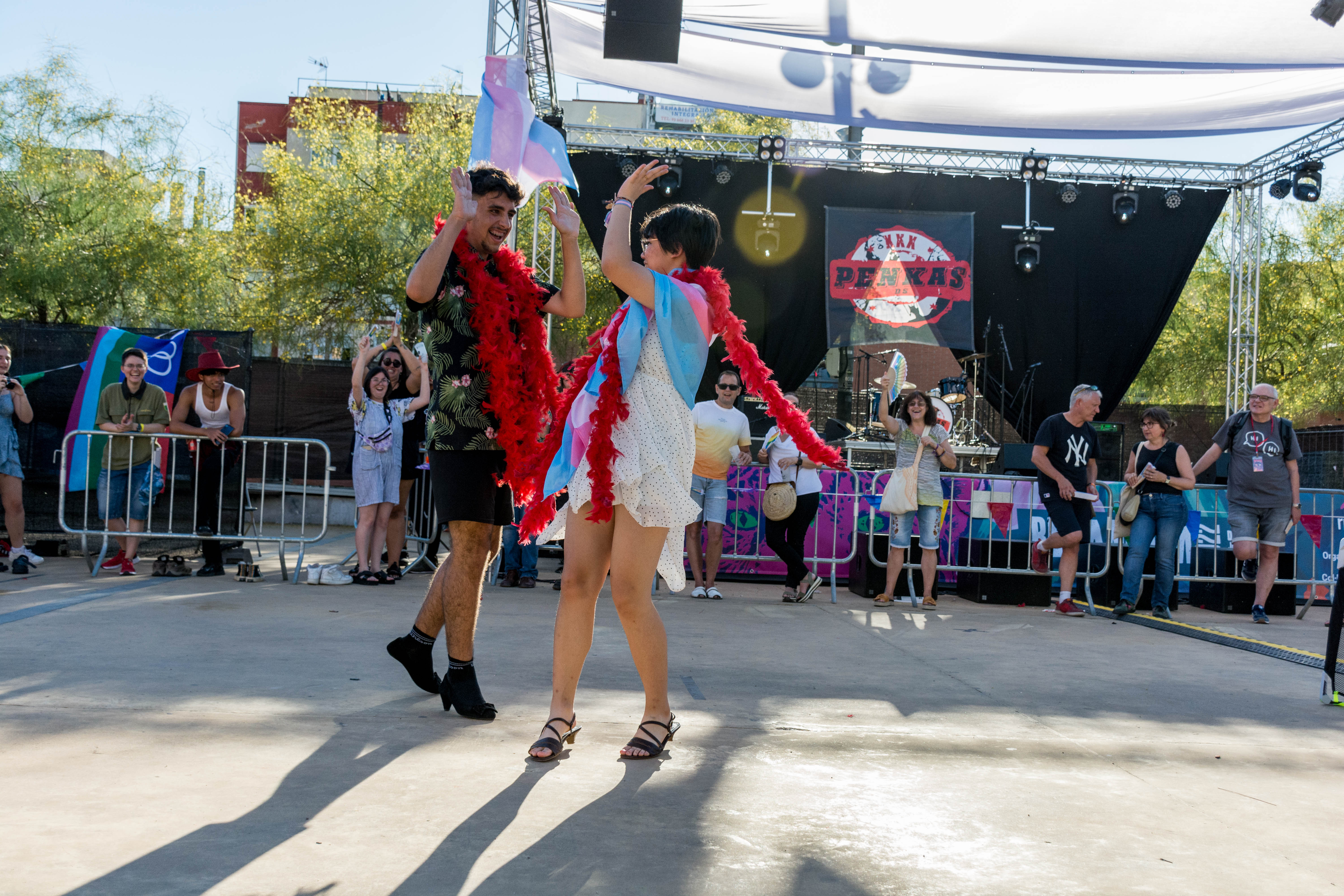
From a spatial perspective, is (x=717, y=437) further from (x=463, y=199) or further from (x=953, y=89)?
(x=953, y=89)

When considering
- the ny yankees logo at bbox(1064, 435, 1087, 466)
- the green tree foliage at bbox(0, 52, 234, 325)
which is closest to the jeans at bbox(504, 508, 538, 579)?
the ny yankees logo at bbox(1064, 435, 1087, 466)

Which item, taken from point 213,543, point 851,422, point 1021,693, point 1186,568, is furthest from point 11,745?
point 851,422

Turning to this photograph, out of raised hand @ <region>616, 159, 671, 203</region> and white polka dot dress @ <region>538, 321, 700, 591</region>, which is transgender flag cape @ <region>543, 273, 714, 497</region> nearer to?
white polka dot dress @ <region>538, 321, 700, 591</region>

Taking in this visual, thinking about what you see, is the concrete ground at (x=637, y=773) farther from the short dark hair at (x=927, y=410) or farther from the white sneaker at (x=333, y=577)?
the short dark hair at (x=927, y=410)

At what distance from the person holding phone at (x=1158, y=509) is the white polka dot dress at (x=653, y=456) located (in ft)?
20.0

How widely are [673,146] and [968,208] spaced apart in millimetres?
4013

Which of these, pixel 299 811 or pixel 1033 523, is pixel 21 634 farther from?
pixel 1033 523

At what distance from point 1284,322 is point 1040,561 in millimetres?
17927

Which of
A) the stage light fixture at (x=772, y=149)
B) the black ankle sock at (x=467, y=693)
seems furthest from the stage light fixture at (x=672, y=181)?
the black ankle sock at (x=467, y=693)

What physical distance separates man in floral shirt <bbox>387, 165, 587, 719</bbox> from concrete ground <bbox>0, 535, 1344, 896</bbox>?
34 cm

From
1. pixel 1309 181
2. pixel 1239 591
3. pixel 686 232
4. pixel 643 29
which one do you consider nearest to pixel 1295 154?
pixel 1309 181

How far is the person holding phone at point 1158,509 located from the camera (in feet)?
26.6

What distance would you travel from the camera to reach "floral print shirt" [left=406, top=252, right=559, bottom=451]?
3438 millimetres

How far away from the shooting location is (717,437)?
750 cm
